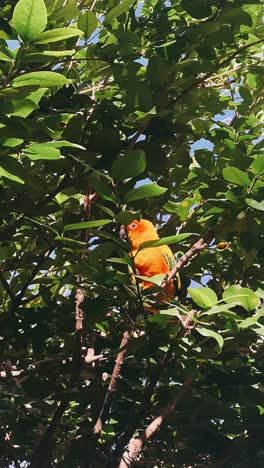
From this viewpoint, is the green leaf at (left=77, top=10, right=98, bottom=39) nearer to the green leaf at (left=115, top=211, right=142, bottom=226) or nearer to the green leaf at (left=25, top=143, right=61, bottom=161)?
the green leaf at (left=25, top=143, right=61, bottom=161)

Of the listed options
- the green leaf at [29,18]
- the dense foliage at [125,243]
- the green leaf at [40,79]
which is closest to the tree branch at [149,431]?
the dense foliage at [125,243]

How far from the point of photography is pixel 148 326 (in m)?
1.51

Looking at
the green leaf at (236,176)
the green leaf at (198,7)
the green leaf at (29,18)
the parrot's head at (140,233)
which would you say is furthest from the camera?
the parrot's head at (140,233)

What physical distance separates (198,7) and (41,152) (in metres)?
0.69

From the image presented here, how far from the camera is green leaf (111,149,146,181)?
1.32m

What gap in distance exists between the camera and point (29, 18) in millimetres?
1128

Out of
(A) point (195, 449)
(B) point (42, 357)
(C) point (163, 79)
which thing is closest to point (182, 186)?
(C) point (163, 79)

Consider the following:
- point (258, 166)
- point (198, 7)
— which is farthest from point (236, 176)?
point (198, 7)

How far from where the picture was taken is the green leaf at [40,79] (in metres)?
1.21

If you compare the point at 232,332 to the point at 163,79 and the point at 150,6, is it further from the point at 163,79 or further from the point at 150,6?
the point at 150,6

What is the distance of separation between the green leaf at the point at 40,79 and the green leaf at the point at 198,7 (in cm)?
58

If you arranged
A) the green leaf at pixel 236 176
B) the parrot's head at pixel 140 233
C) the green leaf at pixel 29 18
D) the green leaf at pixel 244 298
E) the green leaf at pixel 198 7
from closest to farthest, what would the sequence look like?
the green leaf at pixel 29 18 < the green leaf at pixel 244 298 < the green leaf at pixel 236 176 < the green leaf at pixel 198 7 < the parrot's head at pixel 140 233

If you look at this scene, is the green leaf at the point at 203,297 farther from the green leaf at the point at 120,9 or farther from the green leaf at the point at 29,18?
the green leaf at the point at 120,9

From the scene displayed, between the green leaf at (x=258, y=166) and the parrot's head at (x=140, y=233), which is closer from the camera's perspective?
the green leaf at (x=258, y=166)
